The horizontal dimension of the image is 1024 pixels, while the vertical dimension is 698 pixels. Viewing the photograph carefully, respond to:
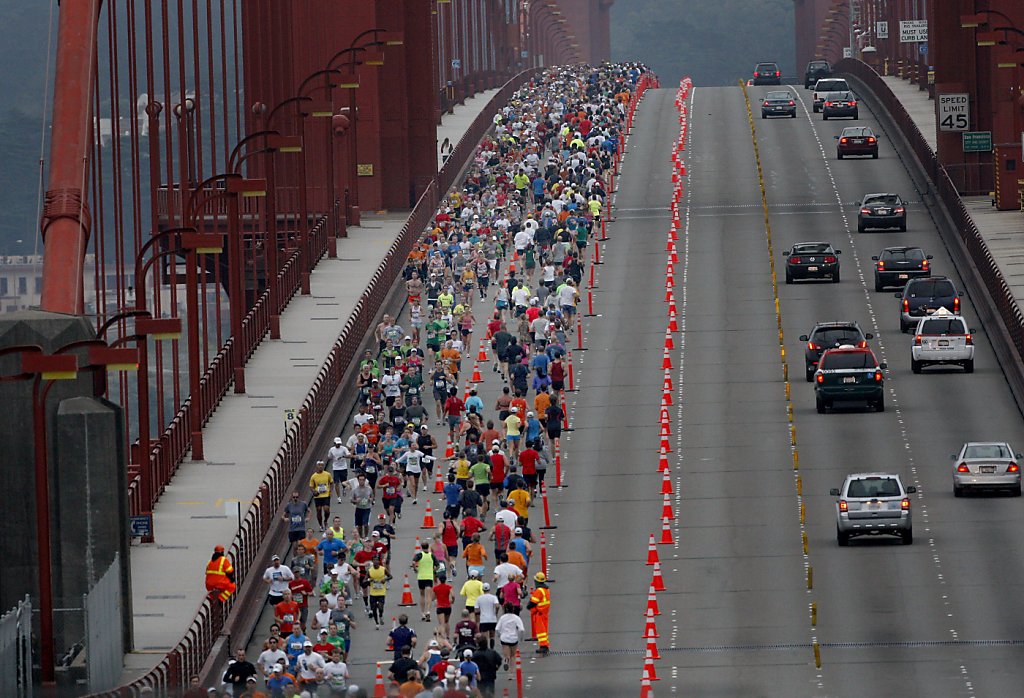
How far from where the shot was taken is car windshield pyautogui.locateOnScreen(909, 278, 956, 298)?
5788cm

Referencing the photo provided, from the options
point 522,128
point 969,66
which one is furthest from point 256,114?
point 969,66

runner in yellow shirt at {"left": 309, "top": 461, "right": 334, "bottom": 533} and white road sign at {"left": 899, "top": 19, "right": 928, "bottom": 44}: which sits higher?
white road sign at {"left": 899, "top": 19, "right": 928, "bottom": 44}

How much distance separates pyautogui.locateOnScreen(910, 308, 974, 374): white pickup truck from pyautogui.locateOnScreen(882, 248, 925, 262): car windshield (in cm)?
1031

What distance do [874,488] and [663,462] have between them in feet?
25.8

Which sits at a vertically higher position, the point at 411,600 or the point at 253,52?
the point at 253,52

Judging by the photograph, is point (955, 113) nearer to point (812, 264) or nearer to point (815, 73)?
point (812, 264)

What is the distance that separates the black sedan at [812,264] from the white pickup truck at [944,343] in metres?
12.3

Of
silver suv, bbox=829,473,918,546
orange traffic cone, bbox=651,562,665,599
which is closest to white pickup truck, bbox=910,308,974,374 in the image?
silver suv, bbox=829,473,918,546

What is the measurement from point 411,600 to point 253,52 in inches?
1800

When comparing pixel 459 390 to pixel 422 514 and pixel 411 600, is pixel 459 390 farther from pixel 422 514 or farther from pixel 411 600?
pixel 411 600

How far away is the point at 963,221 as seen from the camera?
227 feet

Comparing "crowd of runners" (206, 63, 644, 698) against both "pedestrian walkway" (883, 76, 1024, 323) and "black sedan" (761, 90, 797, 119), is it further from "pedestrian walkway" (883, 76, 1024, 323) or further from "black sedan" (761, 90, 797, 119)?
"black sedan" (761, 90, 797, 119)

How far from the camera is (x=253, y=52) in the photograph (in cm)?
7938

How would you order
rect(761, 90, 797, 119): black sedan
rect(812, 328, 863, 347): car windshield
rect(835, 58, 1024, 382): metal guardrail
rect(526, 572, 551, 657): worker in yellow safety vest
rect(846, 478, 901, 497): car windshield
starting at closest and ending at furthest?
rect(526, 572, 551, 657): worker in yellow safety vest, rect(846, 478, 901, 497): car windshield, rect(812, 328, 863, 347): car windshield, rect(835, 58, 1024, 382): metal guardrail, rect(761, 90, 797, 119): black sedan
